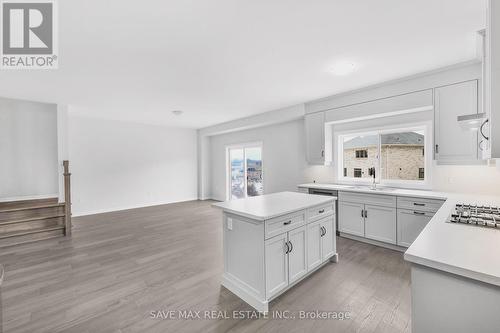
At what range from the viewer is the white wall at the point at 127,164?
581 cm

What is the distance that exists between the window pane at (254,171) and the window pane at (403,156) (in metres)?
3.34

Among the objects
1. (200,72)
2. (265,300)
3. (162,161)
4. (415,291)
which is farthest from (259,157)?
(415,291)

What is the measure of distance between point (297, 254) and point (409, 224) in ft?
6.62

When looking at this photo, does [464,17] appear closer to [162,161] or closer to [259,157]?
[259,157]

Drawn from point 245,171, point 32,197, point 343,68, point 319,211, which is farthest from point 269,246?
point 32,197

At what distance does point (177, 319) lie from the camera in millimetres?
1935

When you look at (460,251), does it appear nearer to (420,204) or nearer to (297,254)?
(297,254)

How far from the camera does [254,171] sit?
22.7 feet

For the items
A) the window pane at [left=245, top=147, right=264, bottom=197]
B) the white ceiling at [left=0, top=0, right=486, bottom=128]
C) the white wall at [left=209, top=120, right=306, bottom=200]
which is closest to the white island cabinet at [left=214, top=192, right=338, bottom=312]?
the white ceiling at [left=0, top=0, right=486, bottom=128]

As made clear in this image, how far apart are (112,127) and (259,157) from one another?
14.5 ft

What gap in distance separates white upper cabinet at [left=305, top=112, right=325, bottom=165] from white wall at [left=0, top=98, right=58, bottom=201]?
5.63 meters

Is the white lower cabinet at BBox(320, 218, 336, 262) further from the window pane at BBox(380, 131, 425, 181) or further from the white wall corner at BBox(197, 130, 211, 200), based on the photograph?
the white wall corner at BBox(197, 130, 211, 200)

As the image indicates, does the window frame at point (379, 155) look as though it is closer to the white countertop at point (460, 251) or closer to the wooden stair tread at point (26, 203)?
the white countertop at point (460, 251)

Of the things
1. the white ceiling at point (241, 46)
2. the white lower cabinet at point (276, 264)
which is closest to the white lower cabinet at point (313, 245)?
the white lower cabinet at point (276, 264)
